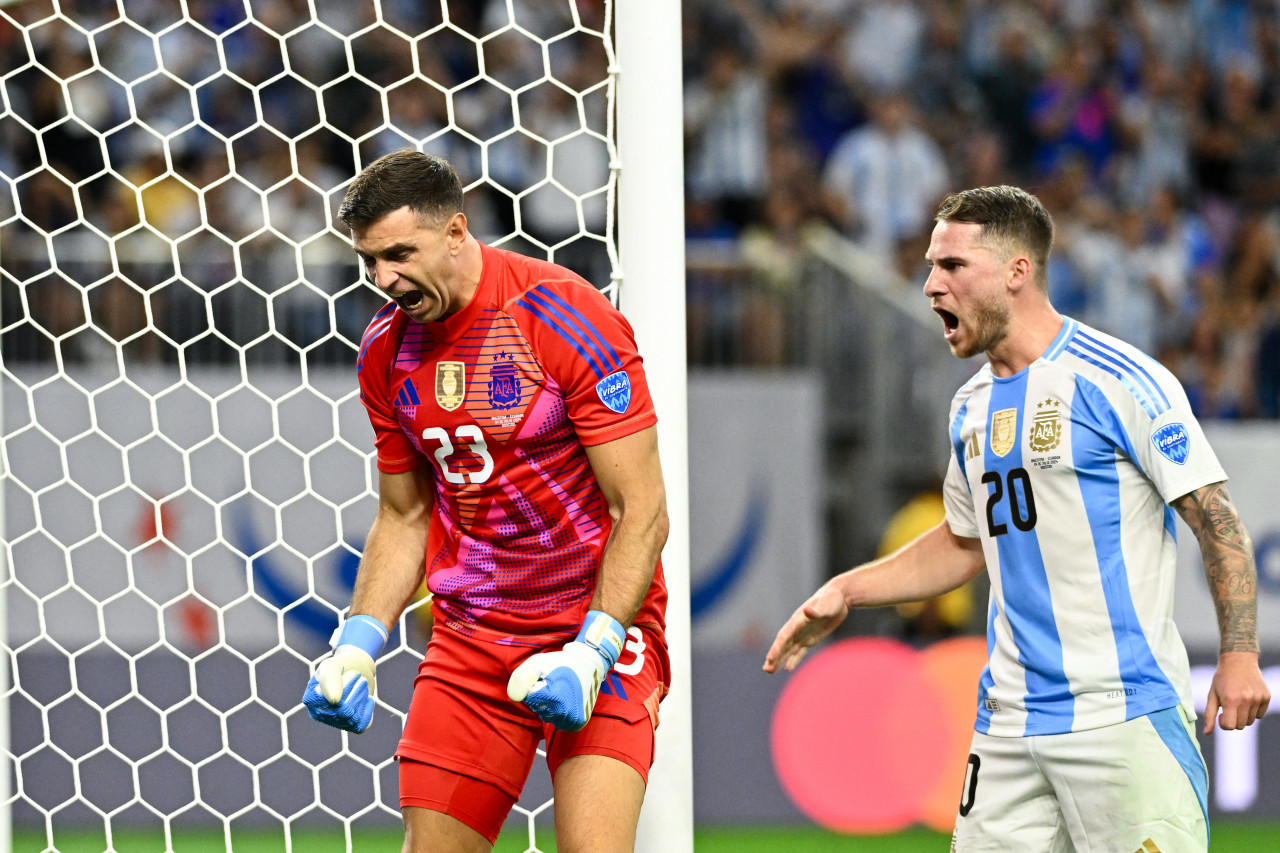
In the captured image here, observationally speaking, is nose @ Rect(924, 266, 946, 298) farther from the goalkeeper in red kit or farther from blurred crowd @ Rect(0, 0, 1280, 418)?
blurred crowd @ Rect(0, 0, 1280, 418)

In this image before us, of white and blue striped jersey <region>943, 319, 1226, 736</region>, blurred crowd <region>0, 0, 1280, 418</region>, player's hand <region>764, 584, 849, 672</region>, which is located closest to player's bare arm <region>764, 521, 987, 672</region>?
player's hand <region>764, 584, 849, 672</region>

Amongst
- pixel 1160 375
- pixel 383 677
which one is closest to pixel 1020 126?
pixel 383 677

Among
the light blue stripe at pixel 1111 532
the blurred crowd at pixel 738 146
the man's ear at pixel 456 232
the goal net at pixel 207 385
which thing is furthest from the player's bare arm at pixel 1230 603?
the blurred crowd at pixel 738 146

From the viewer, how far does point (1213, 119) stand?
361 inches

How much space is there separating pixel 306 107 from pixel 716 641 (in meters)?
3.73

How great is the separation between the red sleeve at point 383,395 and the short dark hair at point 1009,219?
1193 millimetres

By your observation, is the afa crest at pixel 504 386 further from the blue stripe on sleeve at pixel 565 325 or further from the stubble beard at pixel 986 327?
the stubble beard at pixel 986 327

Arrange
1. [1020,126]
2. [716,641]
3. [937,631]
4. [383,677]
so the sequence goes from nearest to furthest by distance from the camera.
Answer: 1. [383,677]
2. [716,641]
3. [937,631]
4. [1020,126]

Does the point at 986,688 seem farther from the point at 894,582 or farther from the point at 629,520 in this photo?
the point at 629,520

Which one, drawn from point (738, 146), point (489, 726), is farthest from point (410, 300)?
point (738, 146)

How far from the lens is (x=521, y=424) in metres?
2.90

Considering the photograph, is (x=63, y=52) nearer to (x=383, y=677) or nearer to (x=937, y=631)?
(x=383, y=677)

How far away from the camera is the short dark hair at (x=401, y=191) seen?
9.21 feet

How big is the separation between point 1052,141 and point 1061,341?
6271 millimetres
